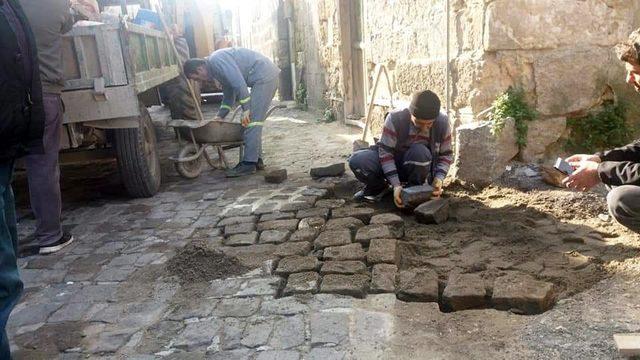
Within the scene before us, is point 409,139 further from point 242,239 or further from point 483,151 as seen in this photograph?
point 242,239

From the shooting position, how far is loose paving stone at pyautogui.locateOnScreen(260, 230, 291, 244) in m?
3.82

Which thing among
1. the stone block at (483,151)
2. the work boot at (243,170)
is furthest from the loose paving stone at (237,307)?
the work boot at (243,170)

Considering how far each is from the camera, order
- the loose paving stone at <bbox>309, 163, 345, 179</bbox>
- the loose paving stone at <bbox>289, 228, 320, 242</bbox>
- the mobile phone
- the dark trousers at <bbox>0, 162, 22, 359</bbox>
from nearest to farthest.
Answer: the dark trousers at <bbox>0, 162, 22, 359</bbox> → the mobile phone → the loose paving stone at <bbox>289, 228, 320, 242</bbox> → the loose paving stone at <bbox>309, 163, 345, 179</bbox>

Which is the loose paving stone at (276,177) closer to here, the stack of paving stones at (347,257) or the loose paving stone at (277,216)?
the stack of paving stones at (347,257)

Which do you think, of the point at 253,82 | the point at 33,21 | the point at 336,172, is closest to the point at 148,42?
the point at 253,82

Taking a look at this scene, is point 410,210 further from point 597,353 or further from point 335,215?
point 597,353

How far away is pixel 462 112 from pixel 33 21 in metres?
3.61

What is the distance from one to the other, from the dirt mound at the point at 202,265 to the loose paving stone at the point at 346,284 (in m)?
0.60

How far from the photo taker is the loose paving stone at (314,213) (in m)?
4.31

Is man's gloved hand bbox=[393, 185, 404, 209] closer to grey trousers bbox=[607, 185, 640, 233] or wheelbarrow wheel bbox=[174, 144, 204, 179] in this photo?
grey trousers bbox=[607, 185, 640, 233]

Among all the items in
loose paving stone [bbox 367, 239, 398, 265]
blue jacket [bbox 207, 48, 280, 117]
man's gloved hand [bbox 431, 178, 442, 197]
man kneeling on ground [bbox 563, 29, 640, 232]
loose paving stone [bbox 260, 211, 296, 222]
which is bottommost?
loose paving stone [bbox 260, 211, 296, 222]

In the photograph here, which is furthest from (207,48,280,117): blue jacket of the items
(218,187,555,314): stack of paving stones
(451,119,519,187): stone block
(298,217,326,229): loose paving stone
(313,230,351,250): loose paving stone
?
(313,230,351,250): loose paving stone

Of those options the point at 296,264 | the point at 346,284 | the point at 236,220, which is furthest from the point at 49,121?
the point at 346,284

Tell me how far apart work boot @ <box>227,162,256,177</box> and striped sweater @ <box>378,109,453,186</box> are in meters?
2.18
